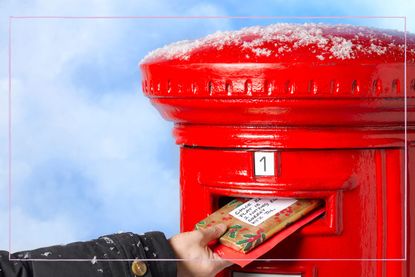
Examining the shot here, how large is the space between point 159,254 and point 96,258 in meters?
0.14

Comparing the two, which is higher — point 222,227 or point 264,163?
point 264,163

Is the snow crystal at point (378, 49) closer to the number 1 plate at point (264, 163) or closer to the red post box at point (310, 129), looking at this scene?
the red post box at point (310, 129)

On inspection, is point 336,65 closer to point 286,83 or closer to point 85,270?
point 286,83

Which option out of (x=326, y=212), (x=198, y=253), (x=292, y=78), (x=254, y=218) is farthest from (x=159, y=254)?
(x=292, y=78)

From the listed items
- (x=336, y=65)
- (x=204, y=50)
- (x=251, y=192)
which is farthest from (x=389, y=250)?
(x=204, y=50)

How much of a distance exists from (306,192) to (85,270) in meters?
0.48

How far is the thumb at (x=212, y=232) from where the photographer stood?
1746 millimetres

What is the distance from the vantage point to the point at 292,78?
5.33 feet

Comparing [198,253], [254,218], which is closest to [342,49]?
[254,218]

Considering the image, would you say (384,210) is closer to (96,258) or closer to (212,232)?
(212,232)

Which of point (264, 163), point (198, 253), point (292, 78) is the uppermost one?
point (292, 78)

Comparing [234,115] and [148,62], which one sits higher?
[148,62]

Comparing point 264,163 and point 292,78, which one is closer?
point 292,78

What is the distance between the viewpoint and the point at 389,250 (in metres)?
1.78
